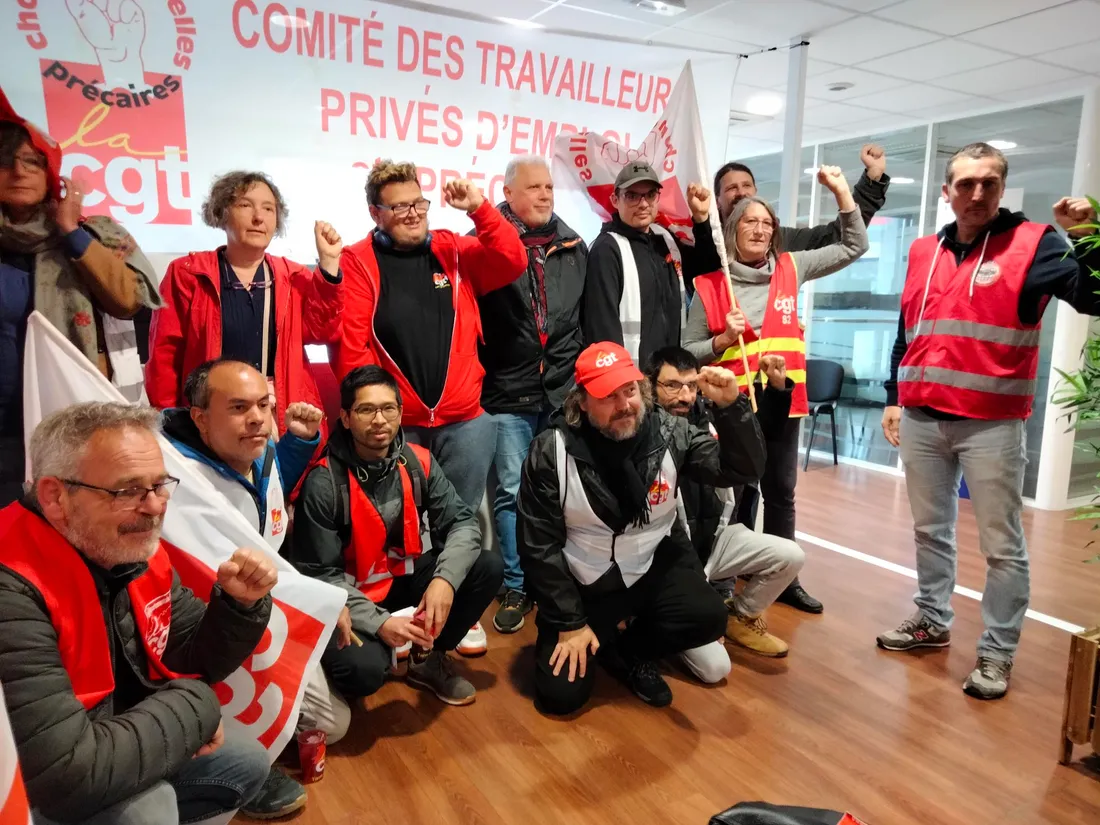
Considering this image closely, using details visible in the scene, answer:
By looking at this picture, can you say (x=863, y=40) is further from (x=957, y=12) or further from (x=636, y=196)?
(x=636, y=196)

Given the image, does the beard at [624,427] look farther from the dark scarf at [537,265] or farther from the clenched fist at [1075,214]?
the clenched fist at [1075,214]

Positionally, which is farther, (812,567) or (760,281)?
(812,567)

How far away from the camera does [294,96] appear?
2.84m

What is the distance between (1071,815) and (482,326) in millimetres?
2413

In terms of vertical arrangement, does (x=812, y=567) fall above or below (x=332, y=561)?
below

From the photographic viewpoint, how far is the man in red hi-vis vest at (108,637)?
1.27 meters

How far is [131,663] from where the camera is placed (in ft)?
4.89

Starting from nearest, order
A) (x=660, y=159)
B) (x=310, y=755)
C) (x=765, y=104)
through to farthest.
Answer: (x=310, y=755), (x=660, y=159), (x=765, y=104)

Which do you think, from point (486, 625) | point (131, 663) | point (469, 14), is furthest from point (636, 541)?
point (469, 14)

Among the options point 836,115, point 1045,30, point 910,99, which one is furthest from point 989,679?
point 836,115

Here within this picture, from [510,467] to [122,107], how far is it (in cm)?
186

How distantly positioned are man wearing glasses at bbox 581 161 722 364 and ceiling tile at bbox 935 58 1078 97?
9.13 ft

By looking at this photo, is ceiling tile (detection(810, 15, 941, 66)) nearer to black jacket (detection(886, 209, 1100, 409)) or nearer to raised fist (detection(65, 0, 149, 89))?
black jacket (detection(886, 209, 1100, 409))

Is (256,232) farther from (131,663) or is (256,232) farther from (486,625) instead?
(486,625)
